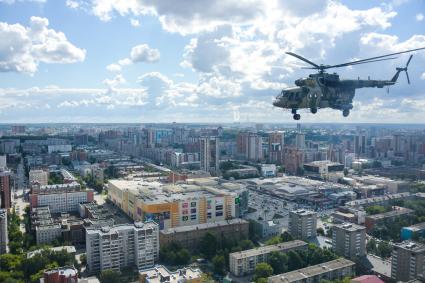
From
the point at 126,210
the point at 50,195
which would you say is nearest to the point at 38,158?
the point at 50,195

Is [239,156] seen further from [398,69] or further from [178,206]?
[398,69]

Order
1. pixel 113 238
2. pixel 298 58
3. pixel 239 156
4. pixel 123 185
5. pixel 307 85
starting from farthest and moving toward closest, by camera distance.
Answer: pixel 239 156, pixel 123 185, pixel 113 238, pixel 307 85, pixel 298 58

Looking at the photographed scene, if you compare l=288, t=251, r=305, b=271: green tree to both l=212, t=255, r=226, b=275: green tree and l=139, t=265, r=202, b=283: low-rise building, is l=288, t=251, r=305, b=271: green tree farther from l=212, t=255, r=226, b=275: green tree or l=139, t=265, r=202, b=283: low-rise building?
l=139, t=265, r=202, b=283: low-rise building

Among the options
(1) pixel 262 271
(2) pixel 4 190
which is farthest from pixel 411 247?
(2) pixel 4 190

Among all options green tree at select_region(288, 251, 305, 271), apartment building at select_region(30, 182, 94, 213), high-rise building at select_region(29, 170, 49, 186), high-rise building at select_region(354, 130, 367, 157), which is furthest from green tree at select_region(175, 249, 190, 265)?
high-rise building at select_region(354, 130, 367, 157)

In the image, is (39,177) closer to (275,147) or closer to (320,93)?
(275,147)
